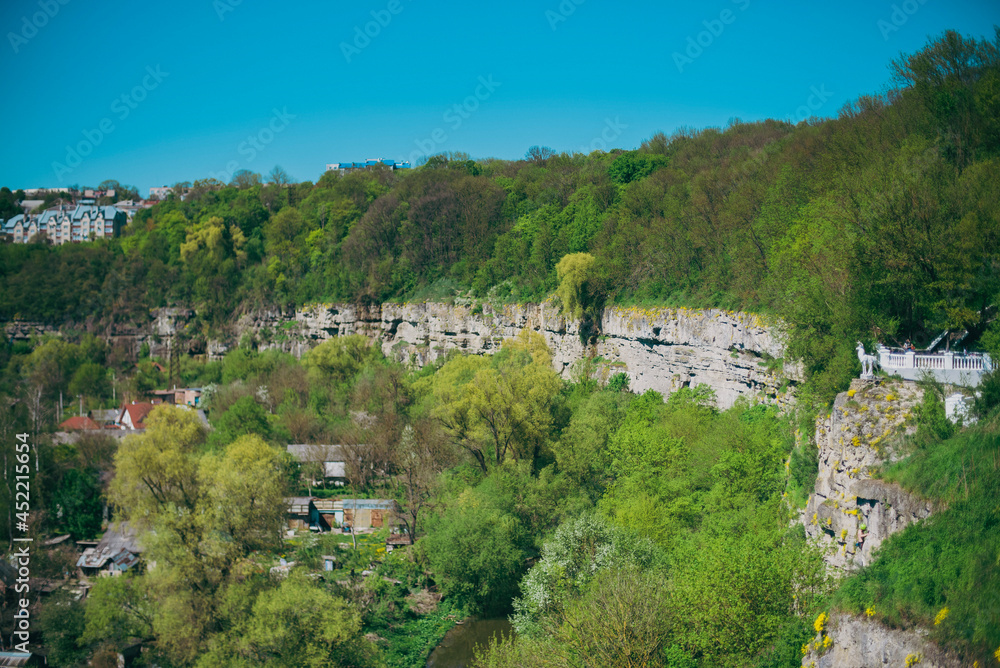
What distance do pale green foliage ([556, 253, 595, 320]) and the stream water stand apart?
69.6 ft

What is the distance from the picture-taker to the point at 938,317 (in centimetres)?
1789

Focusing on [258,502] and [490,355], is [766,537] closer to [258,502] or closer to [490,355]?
[258,502]

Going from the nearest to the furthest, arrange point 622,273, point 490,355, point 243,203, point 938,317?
point 938,317 → point 622,273 → point 490,355 → point 243,203

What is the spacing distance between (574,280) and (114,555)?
26.8m

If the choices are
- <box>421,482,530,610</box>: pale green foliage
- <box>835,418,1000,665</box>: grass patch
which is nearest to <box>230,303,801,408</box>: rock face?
<box>421,482,530,610</box>: pale green foliage

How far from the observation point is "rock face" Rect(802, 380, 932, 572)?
14367mm

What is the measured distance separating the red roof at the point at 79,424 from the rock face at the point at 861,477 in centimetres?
4797

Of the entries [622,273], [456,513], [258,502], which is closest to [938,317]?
[456,513]

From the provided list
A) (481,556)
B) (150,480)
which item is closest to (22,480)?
(150,480)

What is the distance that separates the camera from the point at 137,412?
54.9 m

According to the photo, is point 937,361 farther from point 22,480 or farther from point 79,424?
point 79,424

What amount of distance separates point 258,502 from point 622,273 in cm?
2528

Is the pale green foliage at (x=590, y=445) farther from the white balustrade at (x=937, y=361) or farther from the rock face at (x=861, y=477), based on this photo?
the white balustrade at (x=937, y=361)

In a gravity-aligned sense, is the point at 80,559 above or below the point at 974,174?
below
